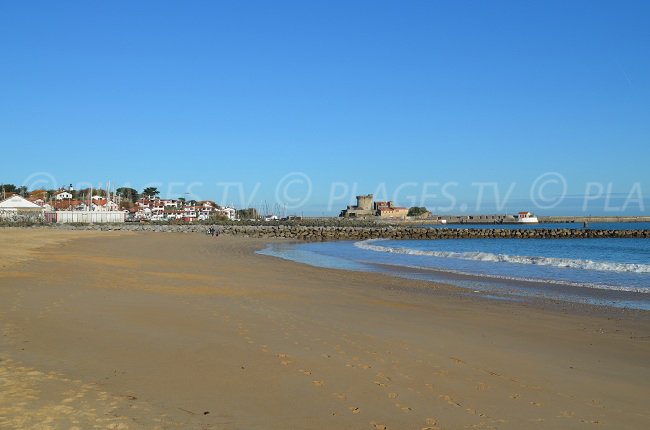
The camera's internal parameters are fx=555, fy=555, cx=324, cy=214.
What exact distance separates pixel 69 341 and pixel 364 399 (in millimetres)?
4006

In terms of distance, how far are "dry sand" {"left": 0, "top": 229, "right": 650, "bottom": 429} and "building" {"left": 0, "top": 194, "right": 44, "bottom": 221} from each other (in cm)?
8534

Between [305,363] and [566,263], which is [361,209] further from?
[305,363]

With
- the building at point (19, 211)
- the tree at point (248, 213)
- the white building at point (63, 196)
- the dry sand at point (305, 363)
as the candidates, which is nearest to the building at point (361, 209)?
the tree at point (248, 213)

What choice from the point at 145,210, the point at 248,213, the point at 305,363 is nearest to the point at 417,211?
the point at 248,213

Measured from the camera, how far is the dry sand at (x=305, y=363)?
4.80 m

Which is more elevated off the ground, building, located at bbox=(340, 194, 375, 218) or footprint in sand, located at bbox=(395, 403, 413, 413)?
building, located at bbox=(340, 194, 375, 218)

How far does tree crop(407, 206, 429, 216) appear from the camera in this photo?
169125mm

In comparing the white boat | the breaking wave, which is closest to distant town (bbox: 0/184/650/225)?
the white boat

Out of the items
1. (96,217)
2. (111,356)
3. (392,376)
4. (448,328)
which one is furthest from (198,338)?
(96,217)

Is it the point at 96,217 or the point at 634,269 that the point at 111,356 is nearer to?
the point at 634,269

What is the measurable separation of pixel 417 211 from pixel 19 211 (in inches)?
4427

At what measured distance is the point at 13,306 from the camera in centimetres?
930

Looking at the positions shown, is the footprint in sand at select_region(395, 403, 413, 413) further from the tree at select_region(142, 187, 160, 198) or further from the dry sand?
the tree at select_region(142, 187, 160, 198)

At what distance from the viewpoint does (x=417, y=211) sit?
172125 mm
